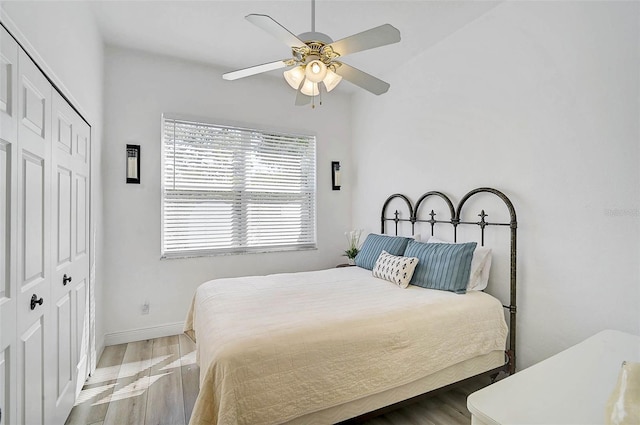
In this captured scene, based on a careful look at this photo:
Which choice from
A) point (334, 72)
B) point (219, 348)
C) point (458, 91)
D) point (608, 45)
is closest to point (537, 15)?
point (608, 45)

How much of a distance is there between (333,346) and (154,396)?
1.54 m

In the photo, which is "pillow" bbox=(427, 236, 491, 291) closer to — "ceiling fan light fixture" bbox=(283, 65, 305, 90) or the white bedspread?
the white bedspread

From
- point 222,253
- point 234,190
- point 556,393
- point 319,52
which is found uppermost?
point 319,52

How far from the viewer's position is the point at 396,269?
2.68m

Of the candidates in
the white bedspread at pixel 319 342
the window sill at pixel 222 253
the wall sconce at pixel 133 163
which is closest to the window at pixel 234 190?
the window sill at pixel 222 253

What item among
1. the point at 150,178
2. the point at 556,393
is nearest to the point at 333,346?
the point at 556,393

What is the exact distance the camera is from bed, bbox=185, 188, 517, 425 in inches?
58.6

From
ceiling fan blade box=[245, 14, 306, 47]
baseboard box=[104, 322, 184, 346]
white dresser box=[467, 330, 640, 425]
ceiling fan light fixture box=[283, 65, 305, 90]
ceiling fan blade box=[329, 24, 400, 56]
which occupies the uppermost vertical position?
ceiling fan blade box=[245, 14, 306, 47]

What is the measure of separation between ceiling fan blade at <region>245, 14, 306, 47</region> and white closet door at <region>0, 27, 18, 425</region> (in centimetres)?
102

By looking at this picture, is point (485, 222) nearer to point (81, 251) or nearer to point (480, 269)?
point (480, 269)

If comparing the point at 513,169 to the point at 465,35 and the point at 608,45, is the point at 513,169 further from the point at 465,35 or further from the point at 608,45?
the point at 465,35

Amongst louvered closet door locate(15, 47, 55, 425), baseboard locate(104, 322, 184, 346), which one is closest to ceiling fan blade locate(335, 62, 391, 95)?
louvered closet door locate(15, 47, 55, 425)

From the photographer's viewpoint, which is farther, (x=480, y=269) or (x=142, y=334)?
(x=142, y=334)

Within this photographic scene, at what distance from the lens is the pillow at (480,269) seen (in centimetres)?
250
